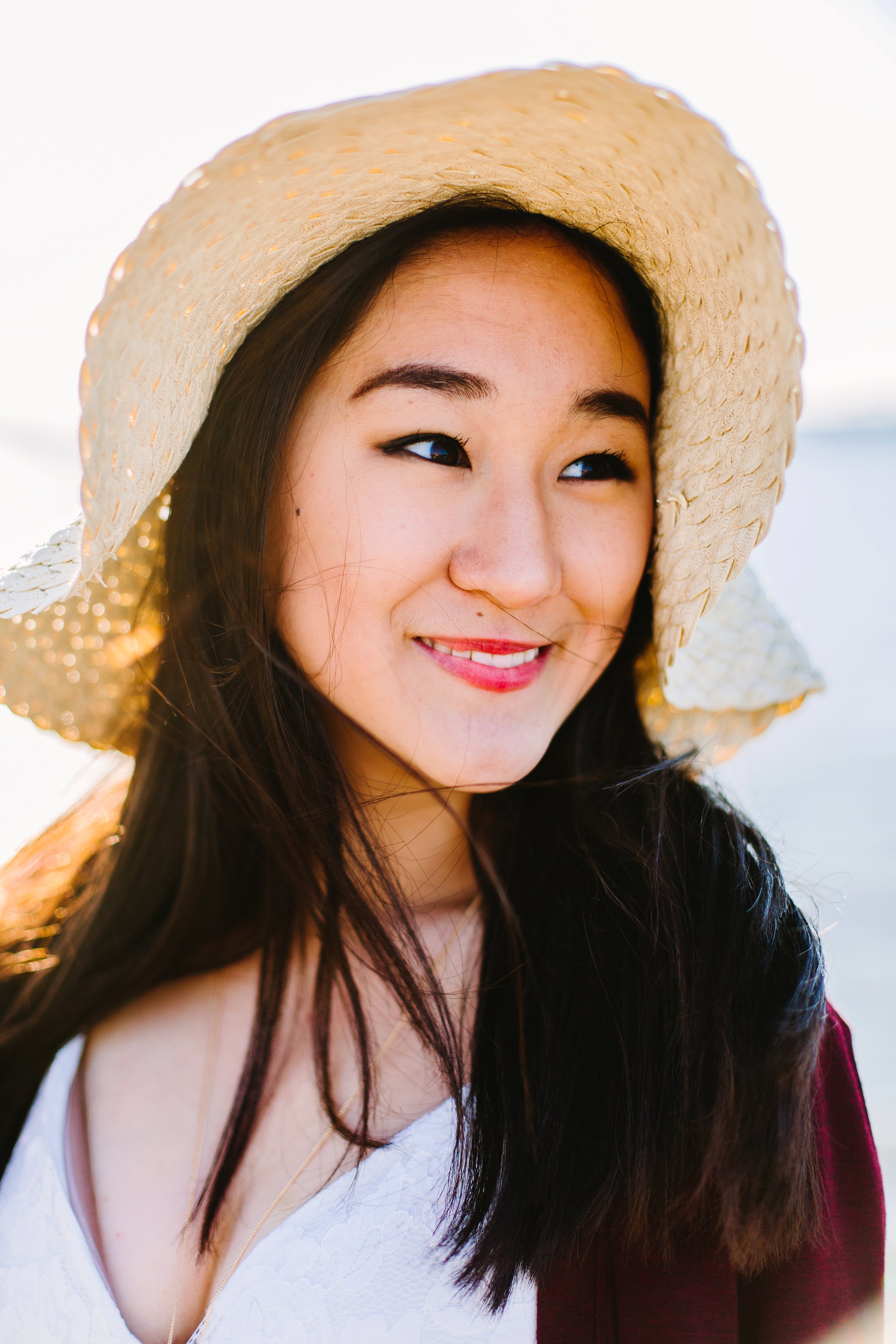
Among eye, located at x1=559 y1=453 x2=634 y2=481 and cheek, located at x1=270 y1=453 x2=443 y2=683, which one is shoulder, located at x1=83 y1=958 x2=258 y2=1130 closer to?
cheek, located at x1=270 y1=453 x2=443 y2=683

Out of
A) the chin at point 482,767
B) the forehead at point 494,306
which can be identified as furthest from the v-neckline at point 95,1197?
the forehead at point 494,306

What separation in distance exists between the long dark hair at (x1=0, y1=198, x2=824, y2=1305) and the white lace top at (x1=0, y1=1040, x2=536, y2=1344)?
0.13 feet

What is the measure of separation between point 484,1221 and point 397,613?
755 mm

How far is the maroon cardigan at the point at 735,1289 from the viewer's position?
3.60 ft

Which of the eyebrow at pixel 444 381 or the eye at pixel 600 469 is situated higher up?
the eyebrow at pixel 444 381

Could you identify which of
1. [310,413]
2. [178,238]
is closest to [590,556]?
[310,413]

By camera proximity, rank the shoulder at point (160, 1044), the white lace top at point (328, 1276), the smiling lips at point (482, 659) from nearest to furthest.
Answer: the white lace top at point (328, 1276) < the smiling lips at point (482, 659) < the shoulder at point (160, 1044)

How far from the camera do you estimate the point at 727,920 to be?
1251mm

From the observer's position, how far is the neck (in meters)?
1.40

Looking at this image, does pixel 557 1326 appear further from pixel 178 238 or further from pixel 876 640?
pixel 876 640

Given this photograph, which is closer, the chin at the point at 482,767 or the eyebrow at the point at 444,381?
the eyebrow at the point at 444,381

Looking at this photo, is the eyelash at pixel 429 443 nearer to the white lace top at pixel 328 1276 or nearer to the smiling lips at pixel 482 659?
the smiling lips at pixel 482 659

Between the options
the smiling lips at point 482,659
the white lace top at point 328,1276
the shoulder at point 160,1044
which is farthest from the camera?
the shoulder at point 160,1044

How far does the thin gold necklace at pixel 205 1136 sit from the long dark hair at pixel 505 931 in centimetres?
3
